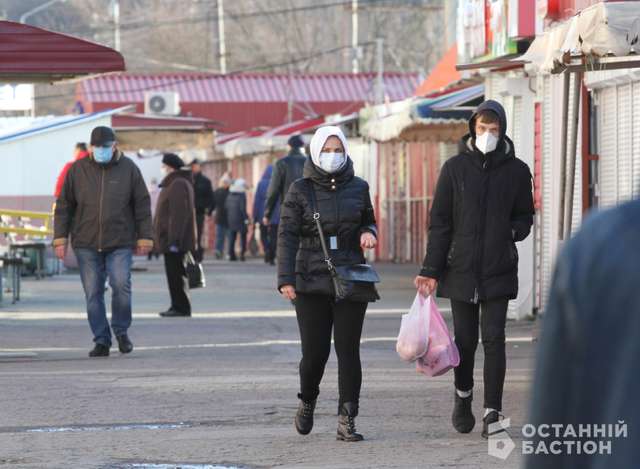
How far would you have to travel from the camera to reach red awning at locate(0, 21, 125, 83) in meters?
13.0

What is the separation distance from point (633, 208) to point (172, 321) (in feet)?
51.0

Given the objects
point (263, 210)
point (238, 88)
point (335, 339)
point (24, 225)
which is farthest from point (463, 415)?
point (238, 88)

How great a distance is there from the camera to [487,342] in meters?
8.47

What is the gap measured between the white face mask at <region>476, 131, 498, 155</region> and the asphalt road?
1462 millimetres

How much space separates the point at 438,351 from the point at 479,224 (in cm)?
68

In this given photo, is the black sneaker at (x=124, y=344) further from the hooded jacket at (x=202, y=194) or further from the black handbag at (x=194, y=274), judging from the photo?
the hooded jacket at (x=202, y=194)

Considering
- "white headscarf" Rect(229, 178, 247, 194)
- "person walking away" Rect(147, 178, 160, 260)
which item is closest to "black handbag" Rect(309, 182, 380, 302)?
"person walking away" Rect(147, 178, 160, 260)

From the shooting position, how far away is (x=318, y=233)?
8477mm

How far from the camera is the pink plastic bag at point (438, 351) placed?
838 cm

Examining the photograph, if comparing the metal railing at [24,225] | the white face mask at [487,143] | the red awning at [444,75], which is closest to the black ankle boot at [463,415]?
the white face mask at [487,143]

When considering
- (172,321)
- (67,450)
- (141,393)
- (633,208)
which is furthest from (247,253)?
(633,208)

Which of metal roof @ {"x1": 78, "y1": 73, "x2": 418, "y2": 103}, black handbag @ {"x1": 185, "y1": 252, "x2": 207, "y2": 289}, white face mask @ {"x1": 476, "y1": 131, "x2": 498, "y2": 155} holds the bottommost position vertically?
black handbag @ {"x1": 185, "y1": 252, "x2": 207, "y2": 289}

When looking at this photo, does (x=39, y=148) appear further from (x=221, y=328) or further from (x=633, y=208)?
(x=633, y=208)

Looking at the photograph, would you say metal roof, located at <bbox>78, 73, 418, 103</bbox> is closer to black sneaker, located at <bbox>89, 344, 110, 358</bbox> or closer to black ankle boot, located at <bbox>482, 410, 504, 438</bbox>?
black sneaker, located at <bbox>89, 344, 110, 358</bbox>
